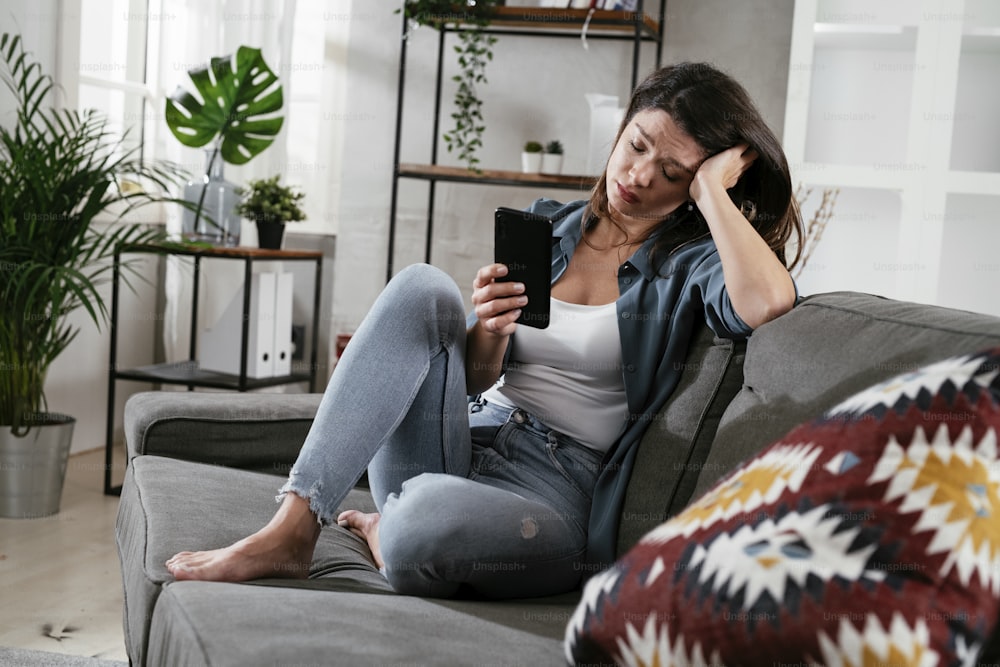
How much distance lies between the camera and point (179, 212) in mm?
3572

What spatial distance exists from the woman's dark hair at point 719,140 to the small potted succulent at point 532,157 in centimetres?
157

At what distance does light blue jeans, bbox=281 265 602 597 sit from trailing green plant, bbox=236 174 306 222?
1917 mm

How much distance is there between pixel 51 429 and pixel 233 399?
1.12m

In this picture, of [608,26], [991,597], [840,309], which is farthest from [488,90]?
[991,597]

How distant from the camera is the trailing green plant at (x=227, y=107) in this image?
3166 mm

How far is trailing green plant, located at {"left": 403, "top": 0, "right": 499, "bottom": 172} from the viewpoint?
10.6 ft

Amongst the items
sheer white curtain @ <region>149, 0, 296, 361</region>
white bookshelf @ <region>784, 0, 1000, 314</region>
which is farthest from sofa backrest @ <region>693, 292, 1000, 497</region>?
sheer white curtain @ <region>149, 0, 296, 361</region>

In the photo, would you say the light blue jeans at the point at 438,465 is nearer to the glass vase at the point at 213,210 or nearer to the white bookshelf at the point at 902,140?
the white bookshelf at the point at 902,140

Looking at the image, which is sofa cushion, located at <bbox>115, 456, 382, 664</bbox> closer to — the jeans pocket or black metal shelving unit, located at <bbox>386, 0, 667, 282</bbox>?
the jeans pocket

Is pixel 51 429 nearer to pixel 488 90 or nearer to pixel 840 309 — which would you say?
pixel 488 90

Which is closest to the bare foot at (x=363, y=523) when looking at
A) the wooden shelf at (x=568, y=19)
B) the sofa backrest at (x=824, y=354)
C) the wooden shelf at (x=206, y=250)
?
the sofa backrest at (x=824, y=354)

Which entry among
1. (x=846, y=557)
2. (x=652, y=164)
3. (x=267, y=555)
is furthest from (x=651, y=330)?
(x=846, y=557)

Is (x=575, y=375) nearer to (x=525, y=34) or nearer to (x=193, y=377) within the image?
(x=193, y=377)

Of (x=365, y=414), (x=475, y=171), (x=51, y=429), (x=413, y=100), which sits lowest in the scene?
(x=51, y=429)
